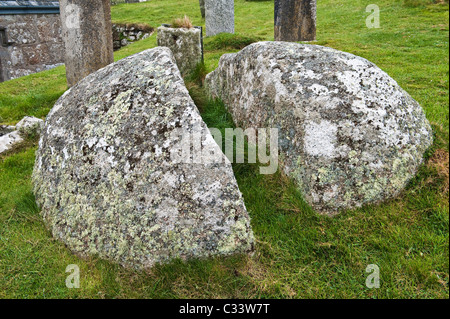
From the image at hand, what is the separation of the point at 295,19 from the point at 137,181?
292 inches

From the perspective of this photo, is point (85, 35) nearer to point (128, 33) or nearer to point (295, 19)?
point (295, 19)

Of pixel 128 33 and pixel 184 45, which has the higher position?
pixel 184 45

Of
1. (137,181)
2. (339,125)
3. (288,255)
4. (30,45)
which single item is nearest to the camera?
(288,255)

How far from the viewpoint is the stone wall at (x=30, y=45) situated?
12281mm

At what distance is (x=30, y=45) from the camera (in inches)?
508

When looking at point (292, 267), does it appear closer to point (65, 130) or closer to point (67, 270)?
point (67, 270)

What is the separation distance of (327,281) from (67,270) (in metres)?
2.18

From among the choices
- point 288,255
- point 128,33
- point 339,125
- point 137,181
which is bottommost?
point 288,255

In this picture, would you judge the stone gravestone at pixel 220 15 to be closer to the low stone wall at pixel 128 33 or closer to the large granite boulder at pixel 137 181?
the low stone wall at pixel 128 33

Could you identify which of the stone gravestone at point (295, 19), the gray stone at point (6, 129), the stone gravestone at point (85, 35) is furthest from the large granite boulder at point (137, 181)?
the stone gravestone at point (295, 19)

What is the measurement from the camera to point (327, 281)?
2820mm

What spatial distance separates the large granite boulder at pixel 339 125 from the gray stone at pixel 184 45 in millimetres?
2526

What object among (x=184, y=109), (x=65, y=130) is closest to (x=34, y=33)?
(x=65, y=130)

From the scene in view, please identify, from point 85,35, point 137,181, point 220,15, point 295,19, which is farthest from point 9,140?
point 220,15
